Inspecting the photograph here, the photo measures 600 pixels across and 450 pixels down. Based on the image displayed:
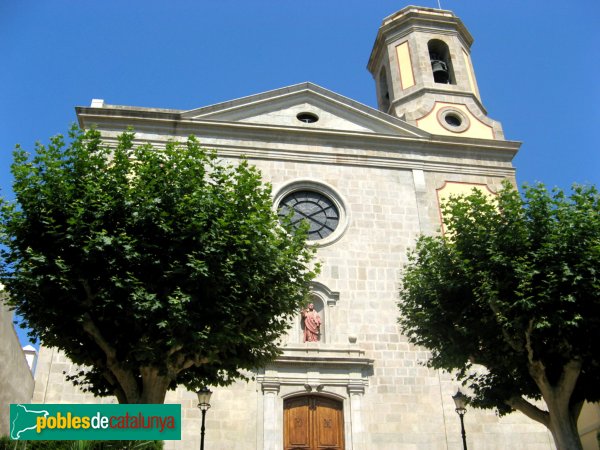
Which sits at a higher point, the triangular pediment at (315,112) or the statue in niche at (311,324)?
the triangular pediment at (315,112)

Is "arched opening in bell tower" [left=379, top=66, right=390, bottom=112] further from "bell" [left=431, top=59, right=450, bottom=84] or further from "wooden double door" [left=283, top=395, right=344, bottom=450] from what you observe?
"wooden double door" [left=283, top=395, right=344, bottom=450]

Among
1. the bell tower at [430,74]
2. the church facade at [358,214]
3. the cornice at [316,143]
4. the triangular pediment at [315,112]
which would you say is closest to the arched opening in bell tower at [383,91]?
the bell tower at [430,74]

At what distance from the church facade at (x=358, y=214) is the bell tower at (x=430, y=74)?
0.18 ft

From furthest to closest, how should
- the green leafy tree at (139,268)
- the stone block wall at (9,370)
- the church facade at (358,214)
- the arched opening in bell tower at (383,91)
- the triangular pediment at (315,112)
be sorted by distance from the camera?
the arched opening in bell tower at (383,91) → the triangular pediment at (315,112) → the church facade at (358,214) → the stone block wall at (9,370) → the green leafy tree at (139,268)

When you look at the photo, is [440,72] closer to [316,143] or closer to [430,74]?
[430,74]

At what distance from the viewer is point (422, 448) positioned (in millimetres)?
15242

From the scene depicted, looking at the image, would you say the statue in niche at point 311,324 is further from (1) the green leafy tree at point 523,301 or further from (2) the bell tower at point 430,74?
(2) the bell tower at point 430,74

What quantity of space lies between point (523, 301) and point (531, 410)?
8.02 feet

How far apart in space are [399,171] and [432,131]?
263 cm

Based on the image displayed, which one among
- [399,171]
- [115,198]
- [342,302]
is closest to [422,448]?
[342,302]

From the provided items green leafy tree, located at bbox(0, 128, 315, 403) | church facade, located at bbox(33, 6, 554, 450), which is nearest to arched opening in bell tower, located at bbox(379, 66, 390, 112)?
church facade, located at bbox(33, 6, 554, 450)

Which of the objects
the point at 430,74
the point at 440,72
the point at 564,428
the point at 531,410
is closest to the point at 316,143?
the point at 430,74

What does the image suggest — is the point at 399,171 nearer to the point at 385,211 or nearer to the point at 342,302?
the point at 385,211

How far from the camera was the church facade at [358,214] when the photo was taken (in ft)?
49.6
